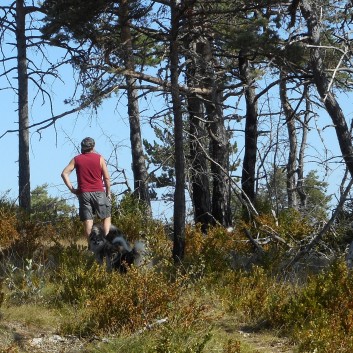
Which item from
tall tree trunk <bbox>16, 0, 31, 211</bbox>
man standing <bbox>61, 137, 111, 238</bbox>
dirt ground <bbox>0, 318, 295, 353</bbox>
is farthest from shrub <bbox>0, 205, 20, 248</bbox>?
dirt ground <bbox>0, 318, 295, 353</bbox>

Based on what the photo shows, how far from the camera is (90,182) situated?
11352mm

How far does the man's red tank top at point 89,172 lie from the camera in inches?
445

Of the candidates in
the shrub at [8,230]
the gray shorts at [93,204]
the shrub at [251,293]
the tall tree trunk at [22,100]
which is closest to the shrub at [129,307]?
the shrub at [251,293]

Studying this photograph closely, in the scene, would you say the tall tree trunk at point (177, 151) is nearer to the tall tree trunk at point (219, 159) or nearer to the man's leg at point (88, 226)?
the man's leg at point (88, 226)

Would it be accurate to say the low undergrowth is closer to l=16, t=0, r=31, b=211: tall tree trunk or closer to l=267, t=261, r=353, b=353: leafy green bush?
l=267, t=261, r=353, b=353: leafy green bush

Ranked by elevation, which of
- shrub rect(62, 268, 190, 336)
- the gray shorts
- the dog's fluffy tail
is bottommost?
shrub rect(62, 268, 190, 336)

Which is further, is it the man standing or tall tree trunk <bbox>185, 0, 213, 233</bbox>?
tall tree trunk <bbox>185, 0, 213, 233</bbox>

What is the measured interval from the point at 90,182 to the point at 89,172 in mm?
129

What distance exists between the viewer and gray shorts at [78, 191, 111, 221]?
1132 centimetres

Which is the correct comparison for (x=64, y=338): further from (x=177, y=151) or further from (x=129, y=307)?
(x=177, y=151)

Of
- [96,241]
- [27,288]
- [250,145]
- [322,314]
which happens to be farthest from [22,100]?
[322,314]

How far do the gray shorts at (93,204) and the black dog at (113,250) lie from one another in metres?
0.24

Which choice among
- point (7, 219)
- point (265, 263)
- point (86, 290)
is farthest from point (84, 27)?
point (86, 290)

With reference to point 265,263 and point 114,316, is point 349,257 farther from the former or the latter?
point 114,316
